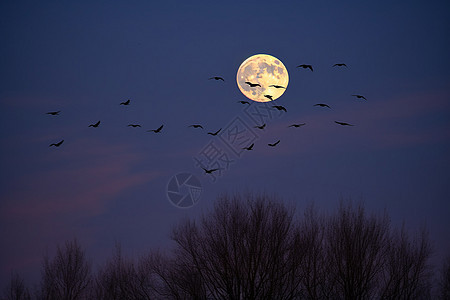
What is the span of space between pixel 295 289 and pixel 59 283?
53.5 ft

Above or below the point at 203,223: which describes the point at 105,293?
below

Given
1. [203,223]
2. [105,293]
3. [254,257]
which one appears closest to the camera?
[254,257]

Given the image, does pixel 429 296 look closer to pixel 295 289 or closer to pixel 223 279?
pixel 295 289

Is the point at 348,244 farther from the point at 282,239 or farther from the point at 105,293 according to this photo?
the point at 105,293

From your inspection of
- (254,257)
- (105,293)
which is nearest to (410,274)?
(254,257)

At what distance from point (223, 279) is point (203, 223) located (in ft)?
11.3

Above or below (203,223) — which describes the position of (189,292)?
below

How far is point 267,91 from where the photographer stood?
3003 cm

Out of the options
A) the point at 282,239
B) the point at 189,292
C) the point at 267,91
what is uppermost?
the point at 267,91

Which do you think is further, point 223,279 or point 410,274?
point 410,274

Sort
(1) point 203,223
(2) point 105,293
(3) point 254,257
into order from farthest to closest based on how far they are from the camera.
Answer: (2) point 105,293 → (1) point 203,223 → (3) point 254,257

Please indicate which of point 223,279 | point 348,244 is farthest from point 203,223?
point 348,244

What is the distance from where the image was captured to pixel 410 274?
104ft

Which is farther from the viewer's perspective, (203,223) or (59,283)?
(59,283)
